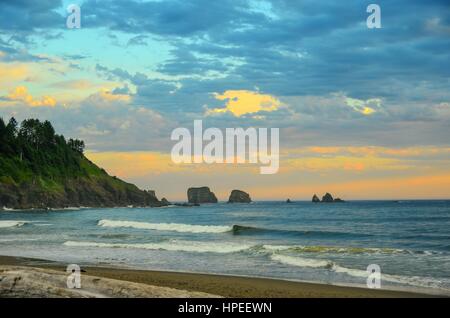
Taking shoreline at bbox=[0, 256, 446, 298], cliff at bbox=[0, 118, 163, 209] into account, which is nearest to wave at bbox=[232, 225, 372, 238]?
shoreline at bbox=[0, 256, 446, 298]

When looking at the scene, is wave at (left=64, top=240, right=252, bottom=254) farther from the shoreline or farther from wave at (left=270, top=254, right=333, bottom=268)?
the shoreline

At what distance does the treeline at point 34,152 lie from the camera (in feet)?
476

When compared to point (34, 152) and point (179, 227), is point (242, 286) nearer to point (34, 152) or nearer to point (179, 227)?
point (179, 227)

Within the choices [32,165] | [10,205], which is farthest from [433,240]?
[32,165]

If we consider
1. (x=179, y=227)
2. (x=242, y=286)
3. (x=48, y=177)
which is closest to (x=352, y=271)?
(x=242, y=286)

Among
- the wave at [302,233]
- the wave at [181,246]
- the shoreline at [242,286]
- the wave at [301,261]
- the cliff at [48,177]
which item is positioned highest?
the cliff at [48,177]

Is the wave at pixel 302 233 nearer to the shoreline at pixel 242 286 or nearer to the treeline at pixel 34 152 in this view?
the shoreline at pixel 242 286

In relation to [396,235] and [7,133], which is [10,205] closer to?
[7,133]

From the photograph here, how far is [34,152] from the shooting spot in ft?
516

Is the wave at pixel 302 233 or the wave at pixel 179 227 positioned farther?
the wave at pixel 179 227

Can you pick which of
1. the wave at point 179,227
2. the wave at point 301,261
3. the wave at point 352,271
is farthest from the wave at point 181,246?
the wave at point 179,227

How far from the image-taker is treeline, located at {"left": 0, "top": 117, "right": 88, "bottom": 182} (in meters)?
145
